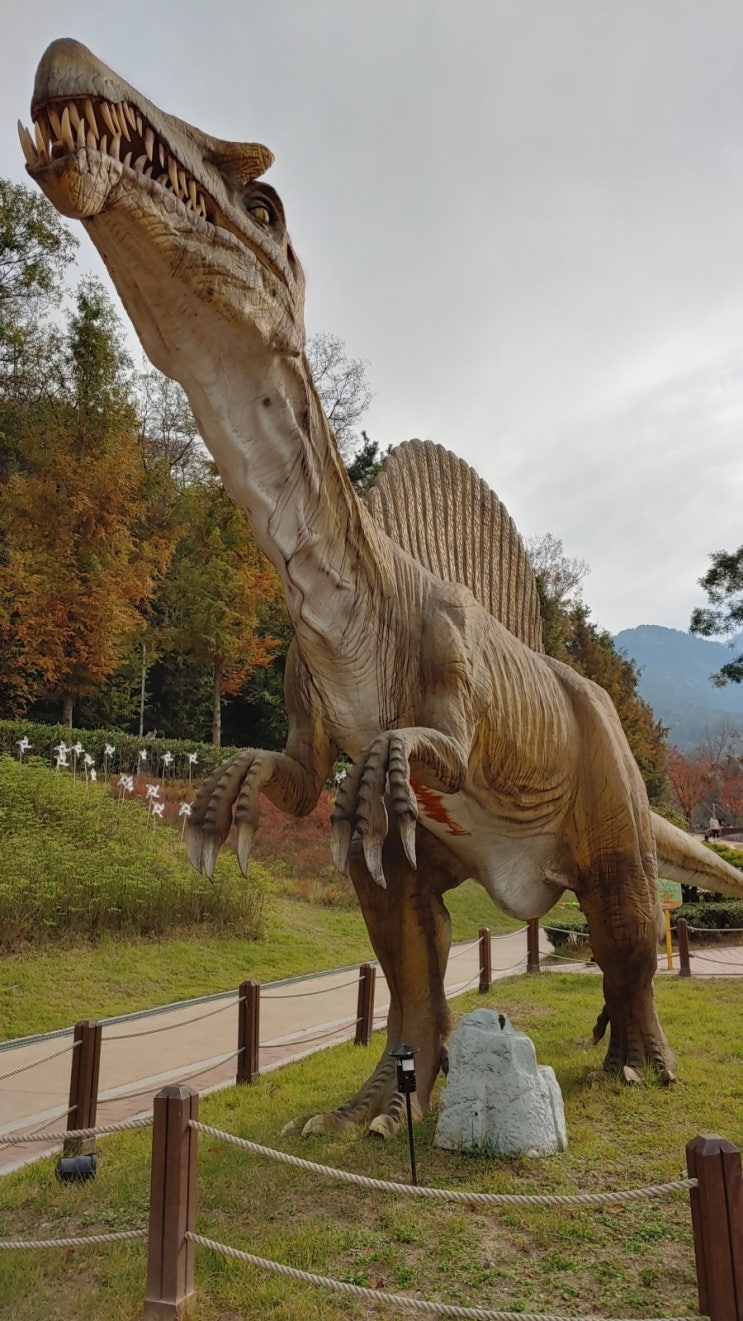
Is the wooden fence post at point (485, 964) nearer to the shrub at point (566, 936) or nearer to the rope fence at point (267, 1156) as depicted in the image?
the shrub at point (566, 936)

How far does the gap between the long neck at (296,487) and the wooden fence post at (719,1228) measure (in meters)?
1.94

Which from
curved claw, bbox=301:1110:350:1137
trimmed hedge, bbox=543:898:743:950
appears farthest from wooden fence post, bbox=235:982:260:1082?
trimmed hedge, bbox=543:898:743:950

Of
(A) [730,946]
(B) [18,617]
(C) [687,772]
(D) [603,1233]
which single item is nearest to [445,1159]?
(D) [603,1233]

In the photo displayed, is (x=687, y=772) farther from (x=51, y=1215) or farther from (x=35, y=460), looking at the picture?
(x=51, y=1215)

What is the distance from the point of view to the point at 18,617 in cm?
1537

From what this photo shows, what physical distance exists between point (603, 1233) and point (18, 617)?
14.4m

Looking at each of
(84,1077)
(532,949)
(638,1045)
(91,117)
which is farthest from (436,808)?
(532,949)

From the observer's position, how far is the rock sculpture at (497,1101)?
361 cm

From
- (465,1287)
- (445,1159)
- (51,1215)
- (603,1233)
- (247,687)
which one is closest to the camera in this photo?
(465,1287)

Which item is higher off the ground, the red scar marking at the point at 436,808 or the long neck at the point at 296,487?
the long neck at the point at 296,487

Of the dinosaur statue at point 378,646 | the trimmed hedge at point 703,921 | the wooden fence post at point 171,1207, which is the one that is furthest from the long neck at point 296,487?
the trimmed hedge at point 703,921

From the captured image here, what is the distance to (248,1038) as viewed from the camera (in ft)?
17.3

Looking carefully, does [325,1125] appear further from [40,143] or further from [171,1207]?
[40,143]

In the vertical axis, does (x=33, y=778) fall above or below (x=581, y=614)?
below
